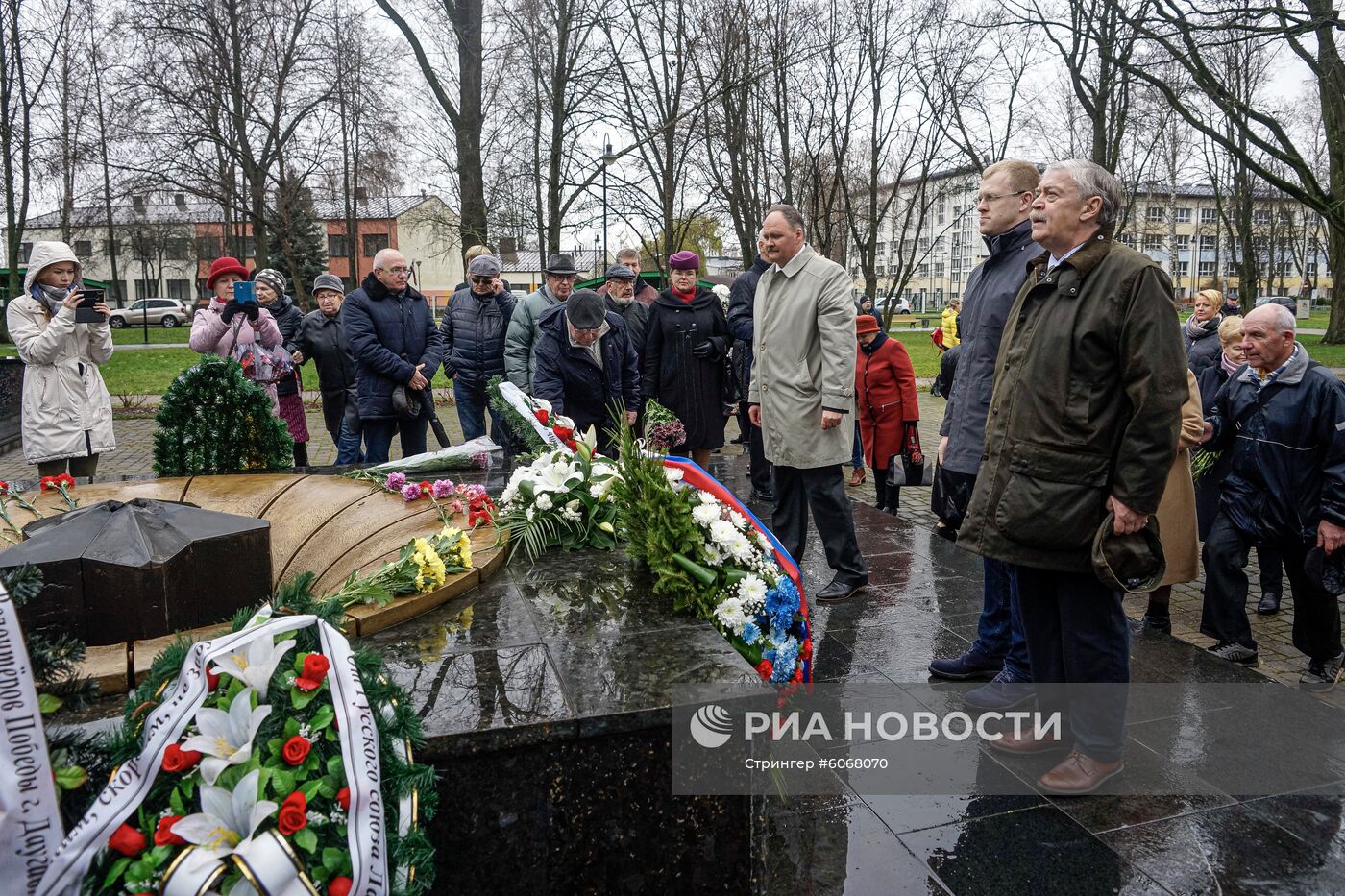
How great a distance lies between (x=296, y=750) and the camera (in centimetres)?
183

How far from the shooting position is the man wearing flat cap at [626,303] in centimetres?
800

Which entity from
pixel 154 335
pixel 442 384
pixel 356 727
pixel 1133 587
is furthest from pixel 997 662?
pixel 154 335

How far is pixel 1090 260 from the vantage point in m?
2.94

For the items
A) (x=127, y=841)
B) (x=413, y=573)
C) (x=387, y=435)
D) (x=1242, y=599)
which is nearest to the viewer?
(x=127, y=841)

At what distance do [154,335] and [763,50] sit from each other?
31.0 metres

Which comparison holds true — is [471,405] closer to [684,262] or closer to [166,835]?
[684,262]

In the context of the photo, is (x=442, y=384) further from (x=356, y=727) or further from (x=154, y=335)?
(x=154, y=335)

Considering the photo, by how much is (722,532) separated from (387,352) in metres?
4.13

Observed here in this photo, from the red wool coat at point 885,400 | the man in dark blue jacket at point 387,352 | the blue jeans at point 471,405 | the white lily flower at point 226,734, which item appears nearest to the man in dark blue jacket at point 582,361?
the man in dark blue jacket at point 387,352

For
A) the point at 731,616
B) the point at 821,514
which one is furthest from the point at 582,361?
the point at 731,616

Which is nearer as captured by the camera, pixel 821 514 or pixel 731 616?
pixel 731 616

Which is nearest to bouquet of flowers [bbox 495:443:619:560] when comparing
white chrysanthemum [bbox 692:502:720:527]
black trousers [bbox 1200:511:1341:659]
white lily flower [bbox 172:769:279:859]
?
white chrysanthemum [bbox 692:502:720:527]

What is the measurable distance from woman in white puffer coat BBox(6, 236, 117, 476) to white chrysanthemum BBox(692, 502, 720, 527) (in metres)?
4.43

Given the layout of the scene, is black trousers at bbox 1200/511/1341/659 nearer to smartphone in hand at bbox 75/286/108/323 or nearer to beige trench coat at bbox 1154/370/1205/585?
beige trench coat at bbox 1154/370/1205/585
